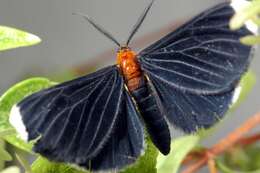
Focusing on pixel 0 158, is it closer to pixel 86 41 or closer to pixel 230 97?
pixel 230 97

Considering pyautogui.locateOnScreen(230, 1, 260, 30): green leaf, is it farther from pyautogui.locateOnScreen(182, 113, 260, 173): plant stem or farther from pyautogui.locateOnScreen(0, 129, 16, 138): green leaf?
pyautogui.locateOnScreen(182, 113, 260, 173): plant stem

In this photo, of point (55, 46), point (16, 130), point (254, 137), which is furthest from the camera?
point (55, 46)

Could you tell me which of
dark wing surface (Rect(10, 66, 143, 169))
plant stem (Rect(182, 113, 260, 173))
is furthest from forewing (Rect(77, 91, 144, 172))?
plant stem (Rect(182, 113, 260, 173))

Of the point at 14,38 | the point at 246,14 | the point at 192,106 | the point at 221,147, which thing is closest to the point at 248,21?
the point at 246,14

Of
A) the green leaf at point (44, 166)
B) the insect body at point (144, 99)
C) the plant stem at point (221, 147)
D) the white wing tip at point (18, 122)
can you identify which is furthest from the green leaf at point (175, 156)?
the white wing tip at point (18, 122)

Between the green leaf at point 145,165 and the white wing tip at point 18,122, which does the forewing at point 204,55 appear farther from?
the white wing tip at point 18,122

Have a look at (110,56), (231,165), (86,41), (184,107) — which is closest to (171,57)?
(184,107)

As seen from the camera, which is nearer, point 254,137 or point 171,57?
point 171,57
